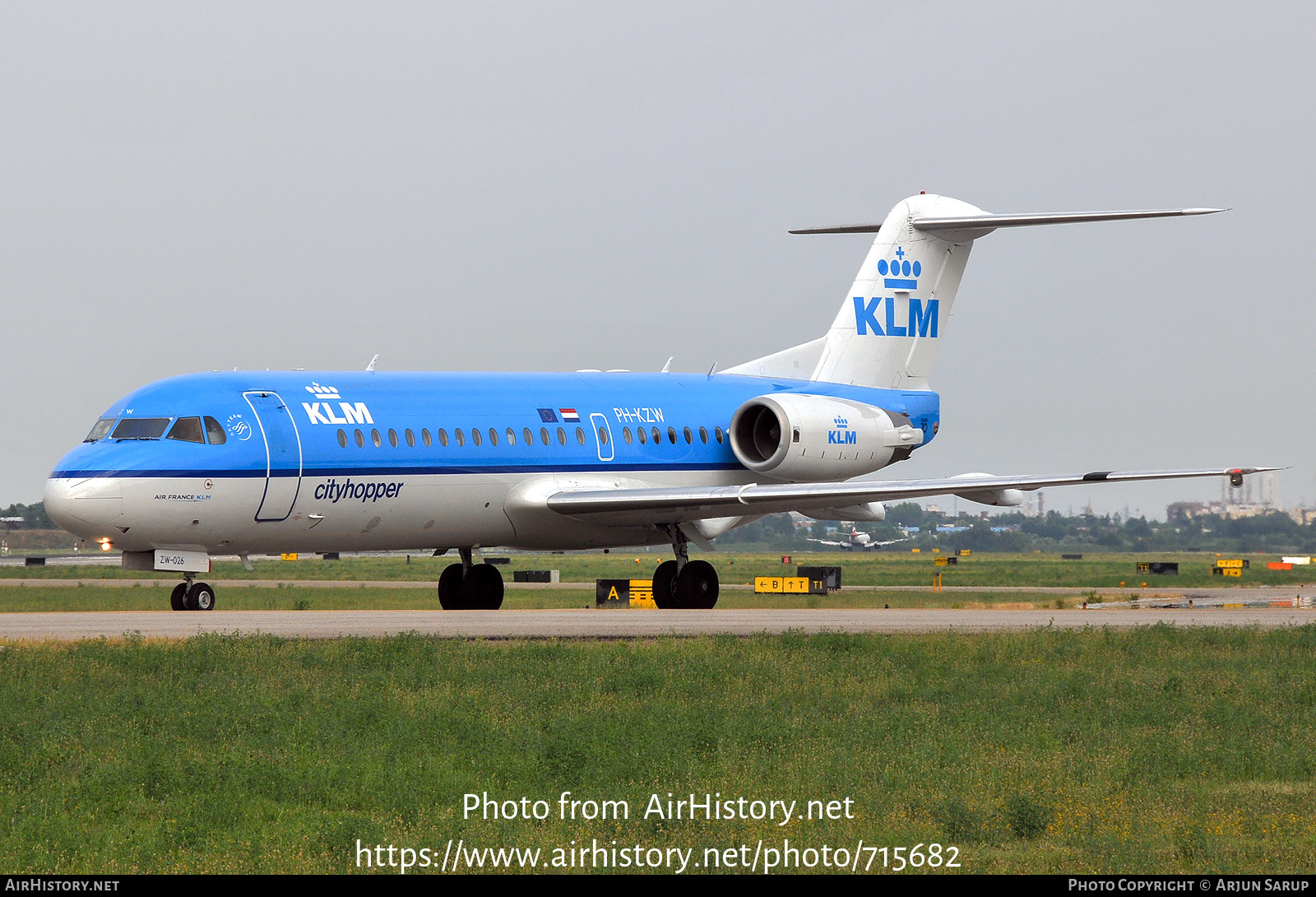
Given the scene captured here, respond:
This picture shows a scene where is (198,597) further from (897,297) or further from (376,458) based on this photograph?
(897,297)

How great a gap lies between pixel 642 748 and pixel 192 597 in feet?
57.3

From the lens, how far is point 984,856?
10.7 metres

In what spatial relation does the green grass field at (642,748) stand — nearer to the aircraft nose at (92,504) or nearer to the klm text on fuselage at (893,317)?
the aircraft nose at (92,504)

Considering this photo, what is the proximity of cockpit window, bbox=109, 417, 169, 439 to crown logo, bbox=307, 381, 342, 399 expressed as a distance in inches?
106

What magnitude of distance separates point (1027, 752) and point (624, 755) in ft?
11.5

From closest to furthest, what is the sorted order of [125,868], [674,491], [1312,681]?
[125,868], [1312,681], [674,491]

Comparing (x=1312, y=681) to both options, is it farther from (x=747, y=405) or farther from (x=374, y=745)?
(x=747, y=405)

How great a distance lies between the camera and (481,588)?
33469 mm

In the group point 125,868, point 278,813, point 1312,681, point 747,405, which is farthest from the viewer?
point 747,405

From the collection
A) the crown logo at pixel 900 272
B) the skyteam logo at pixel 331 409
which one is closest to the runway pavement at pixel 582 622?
the skyteam logo at pixel 331 409

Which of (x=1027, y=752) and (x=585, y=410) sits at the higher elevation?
(x=585, y=410)

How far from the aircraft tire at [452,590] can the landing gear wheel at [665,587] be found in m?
4.01

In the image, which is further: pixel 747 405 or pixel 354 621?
pixel 747 405

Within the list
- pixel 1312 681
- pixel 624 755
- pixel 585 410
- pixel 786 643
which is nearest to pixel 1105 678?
pixel 1312 681
